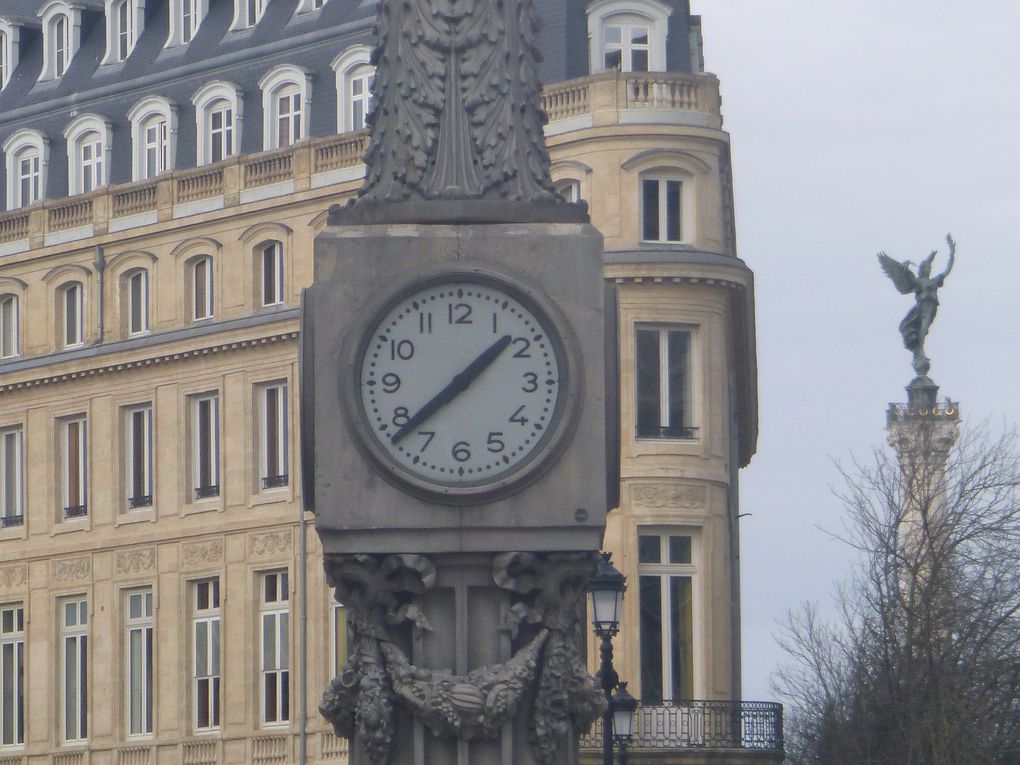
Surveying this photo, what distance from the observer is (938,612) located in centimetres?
4759

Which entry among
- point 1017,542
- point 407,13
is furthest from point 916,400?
point 407,13

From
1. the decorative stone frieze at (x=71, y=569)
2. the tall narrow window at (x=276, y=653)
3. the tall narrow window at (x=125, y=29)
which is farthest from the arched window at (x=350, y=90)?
the decorative stone frieze at (x=71, y=569)

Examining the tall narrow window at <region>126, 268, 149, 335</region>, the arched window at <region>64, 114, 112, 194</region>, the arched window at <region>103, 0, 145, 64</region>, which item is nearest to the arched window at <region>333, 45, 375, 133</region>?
the tall narrow window at <region>126, 268, 149, 335</region>

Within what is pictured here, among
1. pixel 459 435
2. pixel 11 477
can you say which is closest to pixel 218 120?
pixel 11 477

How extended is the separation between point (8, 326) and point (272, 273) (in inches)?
328

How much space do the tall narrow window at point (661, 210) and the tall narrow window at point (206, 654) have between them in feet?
40.9

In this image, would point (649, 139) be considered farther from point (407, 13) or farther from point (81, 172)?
point (407, 13)

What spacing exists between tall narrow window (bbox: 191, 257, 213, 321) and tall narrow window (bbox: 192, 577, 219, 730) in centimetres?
538

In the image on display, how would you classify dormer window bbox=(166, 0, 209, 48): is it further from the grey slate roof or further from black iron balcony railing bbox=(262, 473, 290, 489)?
black iron balcony railing bbox=(262, 473, 290, 489)

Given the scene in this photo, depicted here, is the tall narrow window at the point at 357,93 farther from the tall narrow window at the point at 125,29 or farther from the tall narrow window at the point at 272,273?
the tall narrow window at the point at 125,29

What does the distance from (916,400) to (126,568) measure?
98.7ft

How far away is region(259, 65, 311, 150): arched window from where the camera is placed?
196 ft

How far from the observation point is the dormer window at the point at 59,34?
6556cm

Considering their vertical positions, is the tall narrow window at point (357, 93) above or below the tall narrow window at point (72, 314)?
above
